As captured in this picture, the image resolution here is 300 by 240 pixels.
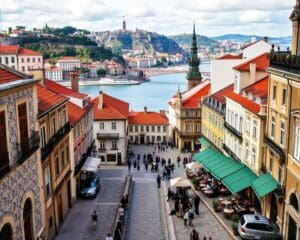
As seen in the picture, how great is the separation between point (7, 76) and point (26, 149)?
335cm

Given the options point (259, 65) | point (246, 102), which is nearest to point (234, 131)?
point (246, 102)

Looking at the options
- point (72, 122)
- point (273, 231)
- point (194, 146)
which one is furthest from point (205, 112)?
point (273, 231)

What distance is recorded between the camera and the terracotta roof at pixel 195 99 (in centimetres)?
5862

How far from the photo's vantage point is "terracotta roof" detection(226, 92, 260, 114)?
95.4 feet

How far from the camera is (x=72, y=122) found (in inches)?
1273

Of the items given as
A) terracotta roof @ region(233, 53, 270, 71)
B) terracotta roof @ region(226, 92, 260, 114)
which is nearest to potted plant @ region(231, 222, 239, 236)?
terracotta roof @ region(226, 92, 260, 114)

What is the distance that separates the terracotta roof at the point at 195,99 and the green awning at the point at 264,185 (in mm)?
32249

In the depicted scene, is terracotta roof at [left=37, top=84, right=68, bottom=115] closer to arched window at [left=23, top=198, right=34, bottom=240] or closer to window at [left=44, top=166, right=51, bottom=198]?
window at [left=44, top=166, right=51, bottom=198]

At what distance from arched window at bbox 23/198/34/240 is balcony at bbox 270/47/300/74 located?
14.4 m

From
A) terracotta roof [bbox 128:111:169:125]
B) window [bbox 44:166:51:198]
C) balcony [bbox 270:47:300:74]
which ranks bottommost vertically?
terracotta roof [bbox 128:111:169:125]

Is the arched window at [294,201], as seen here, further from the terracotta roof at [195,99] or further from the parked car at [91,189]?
the terracotta roof at [195,99]

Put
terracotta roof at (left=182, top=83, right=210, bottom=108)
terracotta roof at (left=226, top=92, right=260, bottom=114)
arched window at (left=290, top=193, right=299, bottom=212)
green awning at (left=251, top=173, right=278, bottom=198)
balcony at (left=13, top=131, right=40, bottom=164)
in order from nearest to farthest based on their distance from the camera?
balcony at (left=13, top=131, right=40, bottom=164) < arched window at (left=290, top=193, right=299, bottom=212) < green awning at (left=251, top=173, right=278, bottom=198) < terracotta roof at (left=226, top=92, right=260, bottom=114) < terracotta roof at (left=182, top=83, right=210, bottom=108)

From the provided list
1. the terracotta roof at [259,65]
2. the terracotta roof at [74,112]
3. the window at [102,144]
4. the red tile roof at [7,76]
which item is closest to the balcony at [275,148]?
the terracotta roof at [259,65]

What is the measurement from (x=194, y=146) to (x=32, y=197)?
4098cm
